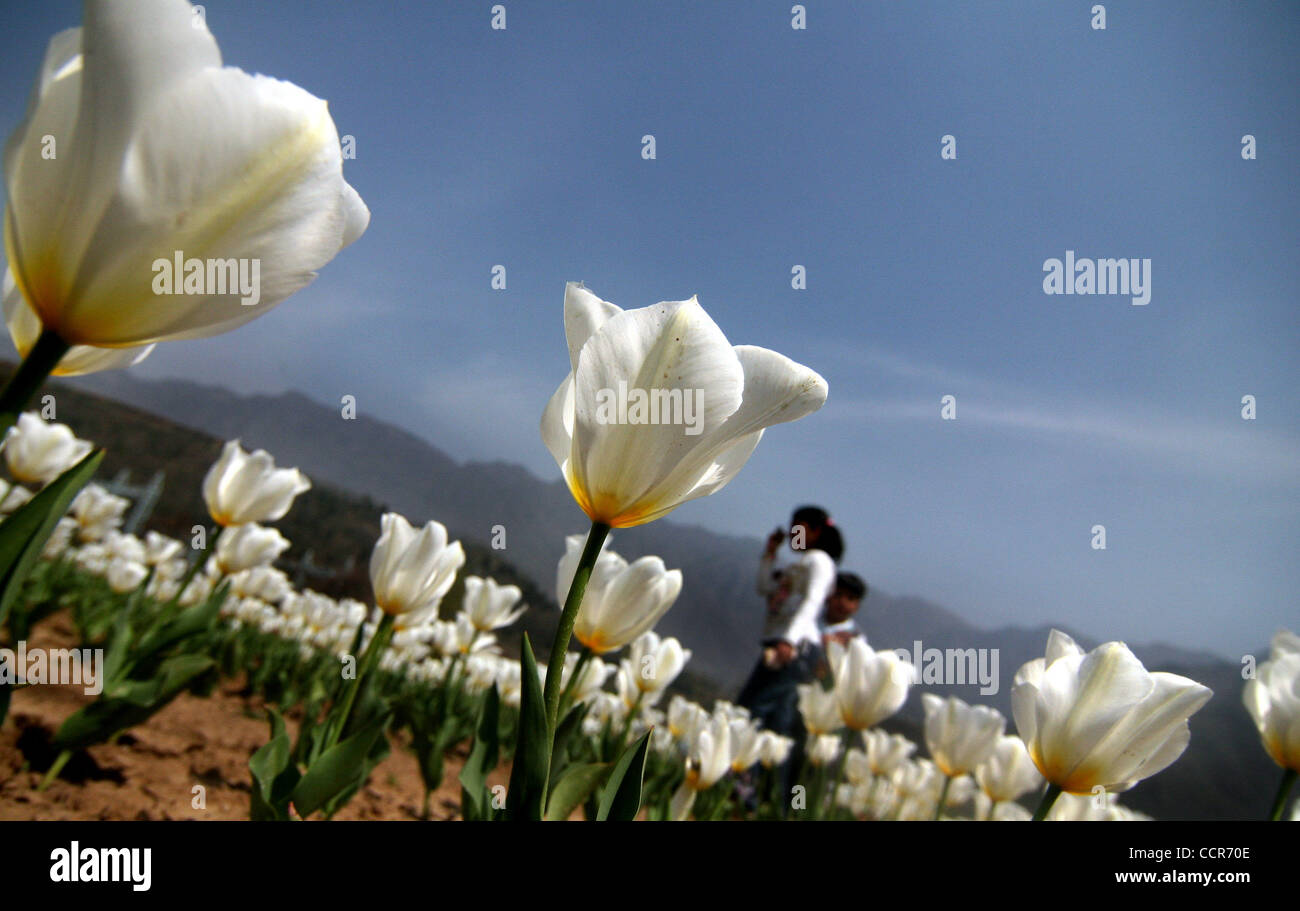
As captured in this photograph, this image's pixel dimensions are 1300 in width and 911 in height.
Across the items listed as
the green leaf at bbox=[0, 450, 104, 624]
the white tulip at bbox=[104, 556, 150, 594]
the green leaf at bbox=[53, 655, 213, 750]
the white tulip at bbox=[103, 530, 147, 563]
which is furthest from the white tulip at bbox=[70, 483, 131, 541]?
the green leaf at bbox=[0, 450, 104, 624]

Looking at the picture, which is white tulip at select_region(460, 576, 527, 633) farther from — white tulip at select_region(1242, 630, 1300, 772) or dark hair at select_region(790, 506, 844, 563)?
dark hair at select_region(790, 506, 844, 563)

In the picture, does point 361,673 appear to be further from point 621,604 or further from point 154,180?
point 154,180

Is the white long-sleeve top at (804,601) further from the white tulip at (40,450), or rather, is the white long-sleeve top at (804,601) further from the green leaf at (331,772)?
the white tulip at (40,450)

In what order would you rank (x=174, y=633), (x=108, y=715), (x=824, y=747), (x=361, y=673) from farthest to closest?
(x=824, y=747)
(x=174, y=633)
(x=108, y=715)
(x=361, y=673)

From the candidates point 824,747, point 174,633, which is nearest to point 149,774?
point 174,633

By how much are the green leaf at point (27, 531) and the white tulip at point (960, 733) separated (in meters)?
2.48

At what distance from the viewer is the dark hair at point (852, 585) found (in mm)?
5711

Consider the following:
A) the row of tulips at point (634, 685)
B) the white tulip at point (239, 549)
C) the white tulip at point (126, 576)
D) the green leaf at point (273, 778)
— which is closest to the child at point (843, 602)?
the row of tulips at point (634, 685)

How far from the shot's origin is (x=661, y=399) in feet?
2.60

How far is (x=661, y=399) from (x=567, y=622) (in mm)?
280

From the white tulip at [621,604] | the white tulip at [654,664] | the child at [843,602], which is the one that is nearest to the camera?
the white tulip at [621,604]

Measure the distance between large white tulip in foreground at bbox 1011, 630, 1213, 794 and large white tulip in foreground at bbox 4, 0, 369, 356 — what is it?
1244 mm
